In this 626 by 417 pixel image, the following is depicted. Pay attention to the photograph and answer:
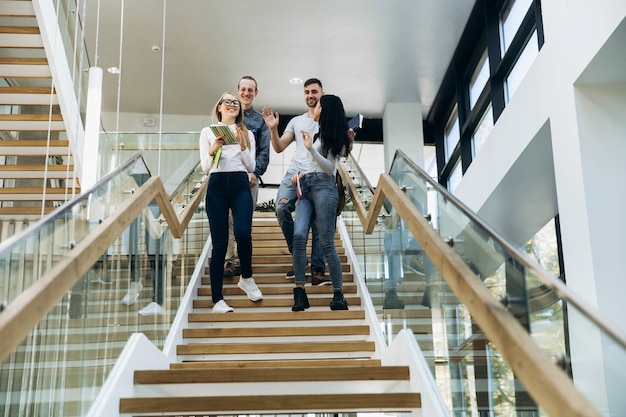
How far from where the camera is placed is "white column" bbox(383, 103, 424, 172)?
13.9 meters

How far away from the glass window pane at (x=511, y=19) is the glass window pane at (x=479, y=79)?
2.92 feet

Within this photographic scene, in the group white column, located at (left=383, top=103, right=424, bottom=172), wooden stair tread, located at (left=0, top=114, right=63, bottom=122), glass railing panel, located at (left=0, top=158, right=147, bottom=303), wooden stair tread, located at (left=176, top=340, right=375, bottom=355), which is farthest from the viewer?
white column, located at (left=383, top=103, right=424, bottom=172)

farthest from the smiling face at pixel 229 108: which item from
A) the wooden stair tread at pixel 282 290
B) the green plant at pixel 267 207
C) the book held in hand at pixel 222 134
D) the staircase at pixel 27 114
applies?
the green plant at pixel 267 207

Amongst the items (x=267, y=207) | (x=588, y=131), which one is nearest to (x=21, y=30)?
(x=588, y=131)

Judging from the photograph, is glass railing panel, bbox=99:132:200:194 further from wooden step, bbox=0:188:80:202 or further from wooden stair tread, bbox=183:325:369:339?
wooden stair tread, bbox=183:325:369:339

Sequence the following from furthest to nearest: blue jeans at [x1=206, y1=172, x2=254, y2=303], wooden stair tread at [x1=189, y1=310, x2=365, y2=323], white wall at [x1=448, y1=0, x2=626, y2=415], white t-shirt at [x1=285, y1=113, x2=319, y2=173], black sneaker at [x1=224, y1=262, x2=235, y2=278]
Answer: black sneaker at [x1=224, y1=262, x2=235, y2=278] < white t-shirt at [x1=285, y1=113, x2=319, y2=173] < white wall at [x1=448, y1=0, x2=626, y2=415] < wooden stair tread at [x1=189, y1=310, x2=365, y2=323] < blue jeans at [x1=206, y1=172, x2=254, y2=303]

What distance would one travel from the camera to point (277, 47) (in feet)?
39.1

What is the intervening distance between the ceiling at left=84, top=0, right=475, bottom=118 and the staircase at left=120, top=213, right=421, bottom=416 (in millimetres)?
4227

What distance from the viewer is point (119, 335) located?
13.4 ft

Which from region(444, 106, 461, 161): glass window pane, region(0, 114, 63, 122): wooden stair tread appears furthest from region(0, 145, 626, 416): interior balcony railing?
region(444, 106, 461, 161): glass window pane

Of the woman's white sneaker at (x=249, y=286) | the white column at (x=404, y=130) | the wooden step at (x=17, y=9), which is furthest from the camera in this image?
the white column at (x=404, y=130)

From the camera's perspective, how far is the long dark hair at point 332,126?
5.45 metres

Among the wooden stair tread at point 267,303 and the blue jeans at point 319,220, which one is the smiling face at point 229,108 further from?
the wooden stair tread at point 267,303

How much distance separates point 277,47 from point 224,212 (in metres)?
7.09
